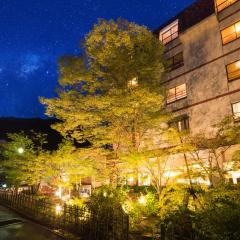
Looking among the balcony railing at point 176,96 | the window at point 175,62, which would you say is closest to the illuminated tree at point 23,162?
the balcony railing at point 176,96

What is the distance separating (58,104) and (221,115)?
12.2 metres

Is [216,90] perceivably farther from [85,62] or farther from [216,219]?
[216,219]

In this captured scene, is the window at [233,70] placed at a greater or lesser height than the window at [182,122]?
greater

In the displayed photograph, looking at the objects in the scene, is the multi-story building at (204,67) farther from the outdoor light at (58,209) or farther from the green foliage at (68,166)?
A: the outdoor light at (58,209)

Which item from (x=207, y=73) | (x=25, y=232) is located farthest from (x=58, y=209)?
(x=207, y=73)

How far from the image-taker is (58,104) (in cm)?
1702

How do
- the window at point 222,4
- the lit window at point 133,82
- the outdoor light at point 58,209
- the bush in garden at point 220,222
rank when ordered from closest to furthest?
the bush in garden at point 220,222, the outdoor light at point 58,209, the lit window at point 133,82, the window at point 222,4

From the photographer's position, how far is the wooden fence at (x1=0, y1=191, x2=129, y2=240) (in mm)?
9508

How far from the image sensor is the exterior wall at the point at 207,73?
64.3ft

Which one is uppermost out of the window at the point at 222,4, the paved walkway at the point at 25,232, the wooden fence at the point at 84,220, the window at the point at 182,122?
the window at the point at 222,4

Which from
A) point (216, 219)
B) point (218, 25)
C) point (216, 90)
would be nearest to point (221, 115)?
point (216, 90)

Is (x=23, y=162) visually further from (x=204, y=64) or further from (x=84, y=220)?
(x=204, y=64)

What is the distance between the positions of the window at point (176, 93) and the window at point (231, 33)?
502 cm

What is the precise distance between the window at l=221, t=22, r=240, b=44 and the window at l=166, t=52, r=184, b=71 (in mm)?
4294
